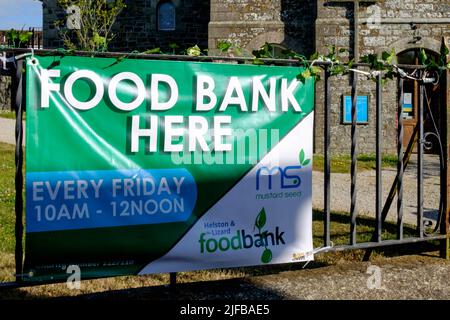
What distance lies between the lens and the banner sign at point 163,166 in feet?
11.6

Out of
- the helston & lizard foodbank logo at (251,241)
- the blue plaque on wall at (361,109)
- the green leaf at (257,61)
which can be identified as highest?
the blue plaque on wall at (361,109)

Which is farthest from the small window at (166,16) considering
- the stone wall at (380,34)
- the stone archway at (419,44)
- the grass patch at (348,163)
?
the grass patch at (348,163)

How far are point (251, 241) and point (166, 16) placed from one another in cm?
1832

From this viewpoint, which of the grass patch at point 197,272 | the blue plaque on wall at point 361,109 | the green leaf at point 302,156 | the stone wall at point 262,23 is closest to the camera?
the green leaf at point 302,156

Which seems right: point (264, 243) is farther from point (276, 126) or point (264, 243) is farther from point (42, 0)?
point (42, 0)

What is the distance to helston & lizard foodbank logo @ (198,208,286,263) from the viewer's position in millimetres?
4016

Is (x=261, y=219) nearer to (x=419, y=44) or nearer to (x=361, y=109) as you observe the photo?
(x=361, y=109)

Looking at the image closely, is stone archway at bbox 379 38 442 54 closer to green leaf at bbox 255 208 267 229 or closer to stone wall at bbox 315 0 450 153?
stone wall at bbox 315 0 450 153

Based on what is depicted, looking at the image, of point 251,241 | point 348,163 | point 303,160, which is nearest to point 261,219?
point 251,241

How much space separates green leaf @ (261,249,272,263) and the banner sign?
15 millimetres

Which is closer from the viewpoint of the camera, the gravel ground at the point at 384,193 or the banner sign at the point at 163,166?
the banner sign at the point at 163,166

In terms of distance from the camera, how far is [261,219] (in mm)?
4164

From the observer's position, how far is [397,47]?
1781cm

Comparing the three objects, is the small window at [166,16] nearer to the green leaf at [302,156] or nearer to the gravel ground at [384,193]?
the gravel ground at [384,193]
